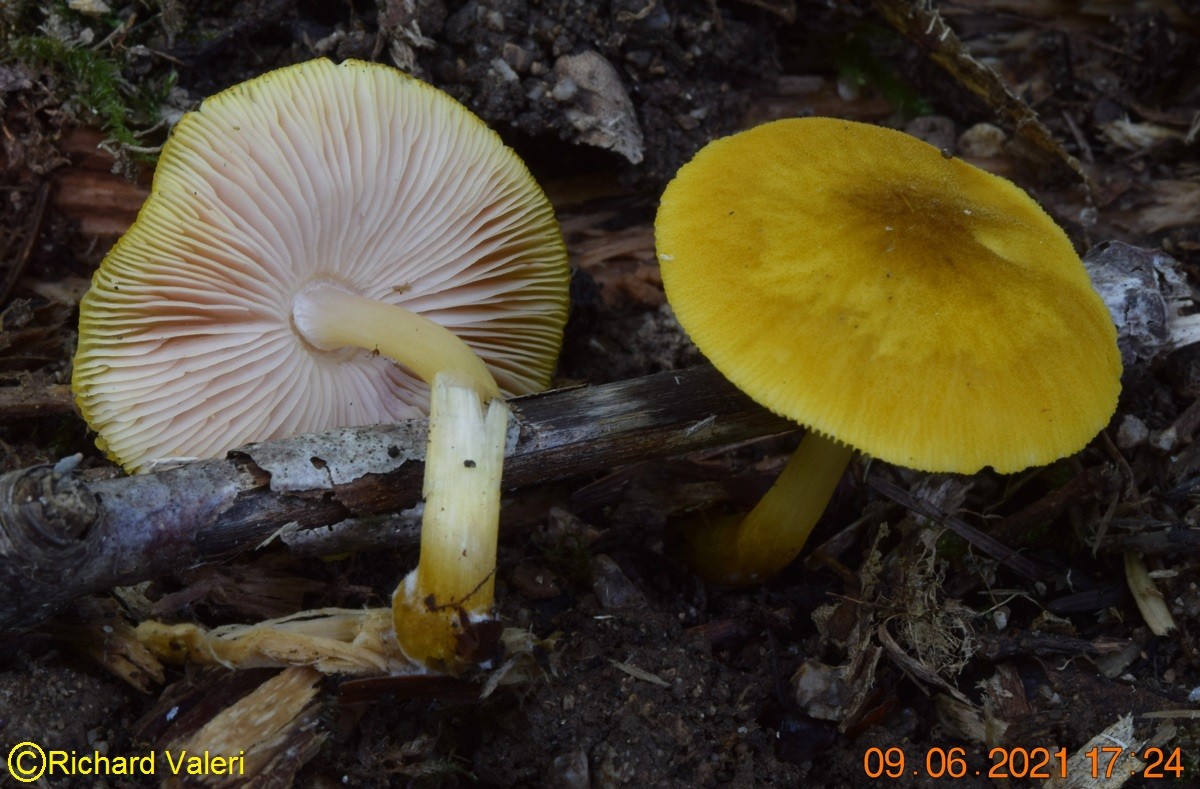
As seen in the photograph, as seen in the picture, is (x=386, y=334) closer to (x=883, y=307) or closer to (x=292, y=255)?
(x=292, y=255)

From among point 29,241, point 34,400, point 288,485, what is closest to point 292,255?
point 288,485

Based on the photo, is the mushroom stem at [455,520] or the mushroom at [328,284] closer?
the mushroom stem at [455,520]

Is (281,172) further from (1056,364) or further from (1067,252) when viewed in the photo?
(1067,252)

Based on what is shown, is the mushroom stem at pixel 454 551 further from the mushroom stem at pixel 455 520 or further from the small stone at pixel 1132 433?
the small stone at pixel 1132 433


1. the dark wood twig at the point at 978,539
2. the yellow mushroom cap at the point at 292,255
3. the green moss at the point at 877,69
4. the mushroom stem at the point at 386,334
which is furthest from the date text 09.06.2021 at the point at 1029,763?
the green moss at the point at 877,69

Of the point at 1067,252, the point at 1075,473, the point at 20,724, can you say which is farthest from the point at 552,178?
the point at 20,724
